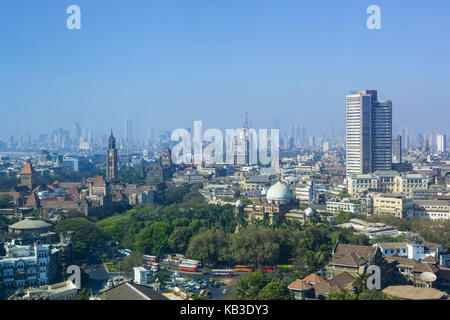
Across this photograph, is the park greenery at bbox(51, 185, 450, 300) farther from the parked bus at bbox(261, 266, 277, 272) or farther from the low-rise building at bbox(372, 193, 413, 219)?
the low-rise building at bbox(372, 193, 413, 219)

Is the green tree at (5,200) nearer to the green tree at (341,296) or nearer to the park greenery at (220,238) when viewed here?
the park greenery at (220,238)

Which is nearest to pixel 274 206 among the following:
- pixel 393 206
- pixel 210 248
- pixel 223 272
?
pixel 393 206

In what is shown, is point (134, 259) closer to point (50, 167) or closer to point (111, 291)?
point (111, 291)

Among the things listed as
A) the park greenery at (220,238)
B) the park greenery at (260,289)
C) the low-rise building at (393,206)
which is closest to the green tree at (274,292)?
the park greenery at (260,289)

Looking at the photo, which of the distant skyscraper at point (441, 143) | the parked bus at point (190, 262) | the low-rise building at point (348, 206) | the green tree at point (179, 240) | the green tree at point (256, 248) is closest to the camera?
the green tree at point (256, 248)

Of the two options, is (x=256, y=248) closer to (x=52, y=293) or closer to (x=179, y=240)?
(x=179, y=240)
